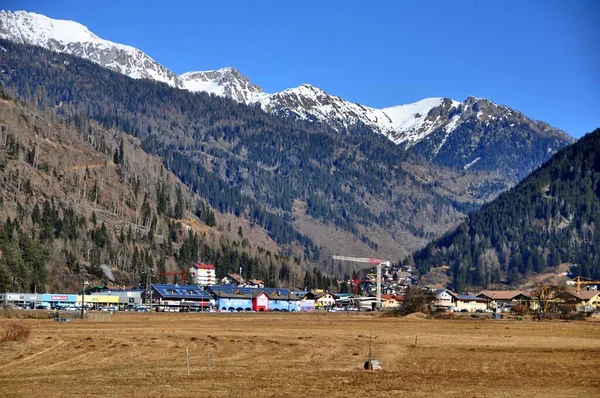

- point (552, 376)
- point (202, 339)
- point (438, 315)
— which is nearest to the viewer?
point (552, 376)

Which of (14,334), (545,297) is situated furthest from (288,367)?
(545,297)

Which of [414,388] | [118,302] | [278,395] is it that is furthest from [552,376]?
[118,302]

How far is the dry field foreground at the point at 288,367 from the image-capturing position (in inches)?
1592

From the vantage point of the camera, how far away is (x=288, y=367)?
49.7m

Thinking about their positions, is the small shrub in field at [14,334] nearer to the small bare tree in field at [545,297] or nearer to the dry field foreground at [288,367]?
the dry field foreground at [288,367]

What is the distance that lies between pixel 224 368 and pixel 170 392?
31.7 ft

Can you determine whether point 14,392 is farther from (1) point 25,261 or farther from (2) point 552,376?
(1) point 25,261

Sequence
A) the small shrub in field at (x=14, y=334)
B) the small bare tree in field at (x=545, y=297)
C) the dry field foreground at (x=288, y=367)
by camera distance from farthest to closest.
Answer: the small bare tree in field at (x=545, y=297) < the small shrub in field at (x=14, y=334) < the dry field foreground at (x=288, y=367)

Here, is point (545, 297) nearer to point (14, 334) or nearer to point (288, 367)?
point (14, 334)

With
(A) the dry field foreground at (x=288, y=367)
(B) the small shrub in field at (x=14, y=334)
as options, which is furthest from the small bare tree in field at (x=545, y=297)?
(B) the small shrub in field at (x=14, y=334)

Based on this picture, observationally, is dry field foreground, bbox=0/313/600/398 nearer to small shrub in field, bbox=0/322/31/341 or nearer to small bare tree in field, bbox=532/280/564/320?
small shrub in field, bbox=0/322/31/341

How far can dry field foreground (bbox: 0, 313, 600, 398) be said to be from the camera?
40.4m

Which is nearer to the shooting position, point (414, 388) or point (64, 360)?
point (414, 388)

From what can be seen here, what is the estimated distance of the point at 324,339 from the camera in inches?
2876
